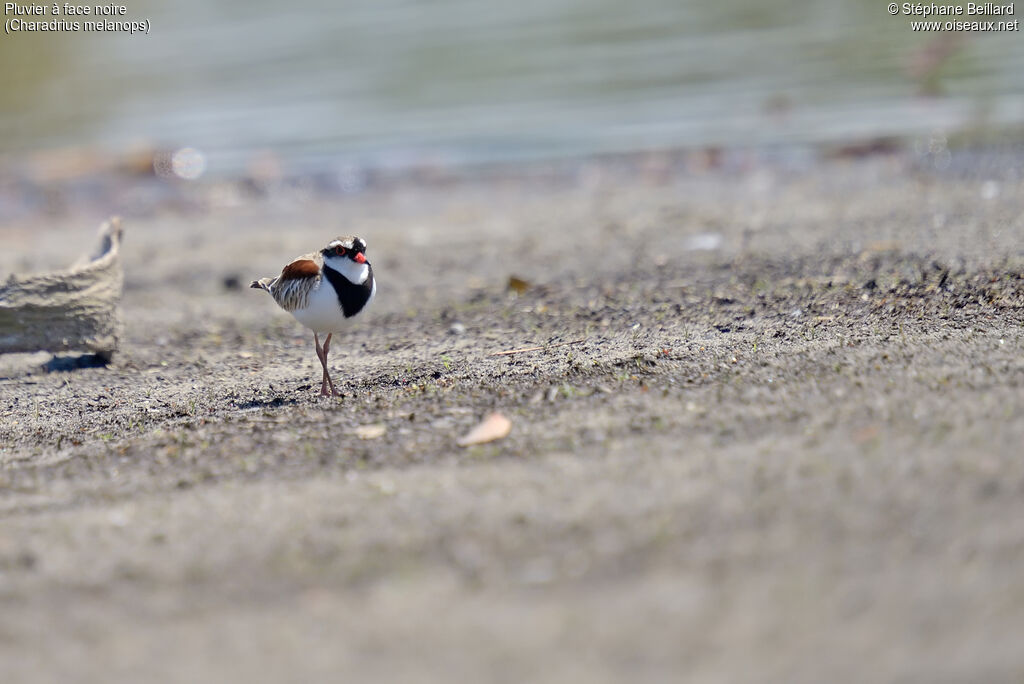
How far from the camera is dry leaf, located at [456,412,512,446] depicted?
14.8 ft

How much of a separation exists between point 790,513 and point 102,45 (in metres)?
20.2

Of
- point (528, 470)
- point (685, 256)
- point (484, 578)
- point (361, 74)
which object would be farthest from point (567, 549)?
point (361, 74)

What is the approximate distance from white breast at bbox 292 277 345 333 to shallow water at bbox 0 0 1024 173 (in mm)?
7172

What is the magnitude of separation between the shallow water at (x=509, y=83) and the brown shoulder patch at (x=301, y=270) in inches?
275

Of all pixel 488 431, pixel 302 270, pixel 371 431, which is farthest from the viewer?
pixel 302 270

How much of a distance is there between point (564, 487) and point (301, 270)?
91.3 inches

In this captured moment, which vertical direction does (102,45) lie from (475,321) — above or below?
above

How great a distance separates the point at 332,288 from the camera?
5.53 m

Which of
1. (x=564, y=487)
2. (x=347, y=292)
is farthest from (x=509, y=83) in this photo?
(x=564, y=487)

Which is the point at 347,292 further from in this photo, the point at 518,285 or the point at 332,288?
the point at 518,285

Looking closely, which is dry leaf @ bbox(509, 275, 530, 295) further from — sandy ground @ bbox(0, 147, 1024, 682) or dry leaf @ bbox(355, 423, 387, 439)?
dry leaf @ bbox(355, 423, 387, 439)

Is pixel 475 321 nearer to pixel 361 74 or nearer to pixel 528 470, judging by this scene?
pixel 528 470

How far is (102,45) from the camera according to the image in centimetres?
2086

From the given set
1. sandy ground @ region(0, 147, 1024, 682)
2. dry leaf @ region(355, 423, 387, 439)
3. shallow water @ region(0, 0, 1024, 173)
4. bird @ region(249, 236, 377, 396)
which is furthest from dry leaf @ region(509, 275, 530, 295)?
shallow water @ region(0, 0, 1024, 173)
